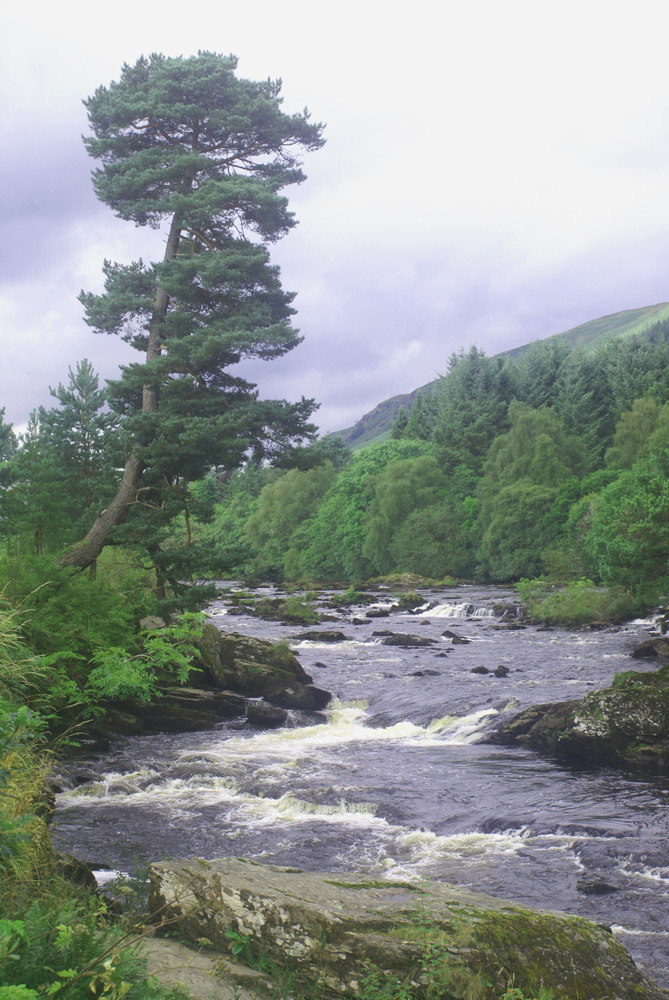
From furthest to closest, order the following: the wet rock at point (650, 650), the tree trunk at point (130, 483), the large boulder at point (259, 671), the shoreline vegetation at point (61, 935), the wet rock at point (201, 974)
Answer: the wet rock at point (650, 650) → the large boulder at point (259, 671) → the tree trunk at point (130, 483) → the wet rock at point (201, 974) → the shoreline vegetation at point (61, 935)

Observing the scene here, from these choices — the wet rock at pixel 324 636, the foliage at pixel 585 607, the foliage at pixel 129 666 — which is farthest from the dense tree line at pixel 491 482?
the foliage at pixel 129 666

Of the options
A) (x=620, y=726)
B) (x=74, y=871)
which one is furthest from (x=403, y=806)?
(x=74, y=871)

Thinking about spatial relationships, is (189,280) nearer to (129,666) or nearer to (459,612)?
(129,666)

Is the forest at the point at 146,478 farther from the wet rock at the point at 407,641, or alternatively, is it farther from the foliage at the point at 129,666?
the wet rock at the point at 407,641

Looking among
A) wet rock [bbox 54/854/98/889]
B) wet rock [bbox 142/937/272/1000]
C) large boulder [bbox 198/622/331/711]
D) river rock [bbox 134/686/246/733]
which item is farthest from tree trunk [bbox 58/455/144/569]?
wet rock [bbox 142/937/272/1000]

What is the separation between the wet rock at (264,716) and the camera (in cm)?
1752

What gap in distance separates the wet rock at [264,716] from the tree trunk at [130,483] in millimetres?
5698

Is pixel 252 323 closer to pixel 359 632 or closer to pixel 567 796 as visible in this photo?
pixel 567 796

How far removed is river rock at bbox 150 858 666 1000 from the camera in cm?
505

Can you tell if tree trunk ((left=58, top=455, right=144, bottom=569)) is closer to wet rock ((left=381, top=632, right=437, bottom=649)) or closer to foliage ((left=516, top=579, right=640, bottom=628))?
wet rock ((left=381, top=632, right=437, bottom=649))

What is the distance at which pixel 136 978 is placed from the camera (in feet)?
13.3

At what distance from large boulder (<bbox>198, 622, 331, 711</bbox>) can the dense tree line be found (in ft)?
77.5

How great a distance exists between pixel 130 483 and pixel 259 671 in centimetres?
649

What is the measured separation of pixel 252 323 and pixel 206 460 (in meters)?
4.24
